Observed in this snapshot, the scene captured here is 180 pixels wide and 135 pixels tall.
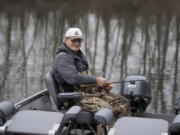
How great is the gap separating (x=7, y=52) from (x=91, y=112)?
28.4ft

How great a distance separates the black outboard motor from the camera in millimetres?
5004

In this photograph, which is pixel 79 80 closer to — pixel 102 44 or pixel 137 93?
pixel 137 93

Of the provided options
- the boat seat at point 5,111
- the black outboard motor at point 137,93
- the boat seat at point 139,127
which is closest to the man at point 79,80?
the boat seat at point 5,111

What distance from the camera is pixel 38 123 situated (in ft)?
10.6

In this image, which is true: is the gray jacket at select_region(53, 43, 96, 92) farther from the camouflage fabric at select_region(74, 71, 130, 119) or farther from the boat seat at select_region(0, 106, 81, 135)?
the boat seat at select_region(0, 106, 81, 135)

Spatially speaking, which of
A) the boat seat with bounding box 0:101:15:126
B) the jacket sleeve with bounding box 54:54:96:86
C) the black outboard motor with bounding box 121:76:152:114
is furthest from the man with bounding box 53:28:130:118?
the black outboard motor with bounding box 121:76:152:114

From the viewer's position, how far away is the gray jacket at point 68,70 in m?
4.04

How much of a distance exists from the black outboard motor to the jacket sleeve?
1.02 meters

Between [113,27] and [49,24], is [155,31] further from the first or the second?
[49,24]

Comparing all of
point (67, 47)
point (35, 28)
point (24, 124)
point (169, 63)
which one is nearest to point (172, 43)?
point (169, 63)

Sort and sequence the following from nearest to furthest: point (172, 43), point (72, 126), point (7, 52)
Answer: point (72, 126) < point (7, 52) < point (172, 43)

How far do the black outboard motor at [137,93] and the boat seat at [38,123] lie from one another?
5.85ft

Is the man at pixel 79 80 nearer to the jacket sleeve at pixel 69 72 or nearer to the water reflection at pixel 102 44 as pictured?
the jacket sleeve at pixel 69 72

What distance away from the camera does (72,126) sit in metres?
3.81
